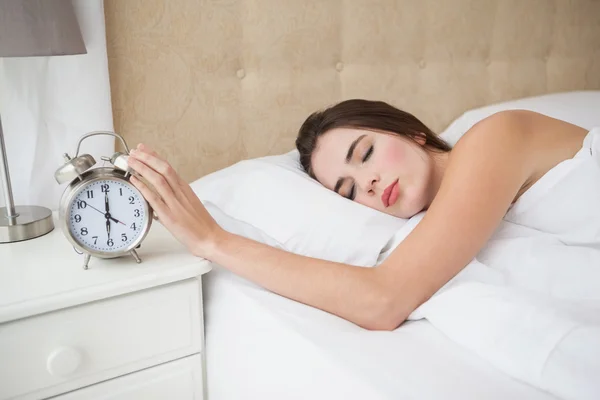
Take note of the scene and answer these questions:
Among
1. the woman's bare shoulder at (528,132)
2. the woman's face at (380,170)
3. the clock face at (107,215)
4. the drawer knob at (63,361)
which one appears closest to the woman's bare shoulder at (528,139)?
the woman's bare shoulder at (528,132)

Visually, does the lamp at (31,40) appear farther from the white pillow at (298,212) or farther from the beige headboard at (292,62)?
the white pillow at (298,212)

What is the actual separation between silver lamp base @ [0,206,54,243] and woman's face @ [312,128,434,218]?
→ 610 mm

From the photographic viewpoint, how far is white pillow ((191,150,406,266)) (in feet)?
3.51

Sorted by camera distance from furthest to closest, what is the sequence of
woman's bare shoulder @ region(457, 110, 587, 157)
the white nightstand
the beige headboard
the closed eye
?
the beige headboard → the closed eye → woman's bare shoulder @ region(457, 110, 587, 157) → the white nightstand

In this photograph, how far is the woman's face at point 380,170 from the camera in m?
1.11

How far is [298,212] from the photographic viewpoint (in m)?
1.14

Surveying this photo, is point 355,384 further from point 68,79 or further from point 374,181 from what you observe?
point 68,79

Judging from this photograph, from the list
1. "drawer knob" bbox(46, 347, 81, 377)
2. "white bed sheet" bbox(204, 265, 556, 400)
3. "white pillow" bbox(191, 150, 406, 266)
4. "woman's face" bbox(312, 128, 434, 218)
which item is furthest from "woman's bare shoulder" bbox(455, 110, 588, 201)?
"drawer knob" bbox(46, 347, 81, 377)

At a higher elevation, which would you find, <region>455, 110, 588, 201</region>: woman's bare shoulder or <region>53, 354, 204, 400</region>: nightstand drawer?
<region>455, 110, 588, 201</region>: woman's bare shoulder

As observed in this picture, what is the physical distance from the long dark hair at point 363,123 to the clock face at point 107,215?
50 cm

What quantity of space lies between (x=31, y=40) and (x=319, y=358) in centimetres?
73

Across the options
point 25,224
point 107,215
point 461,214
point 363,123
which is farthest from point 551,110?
point 25,224

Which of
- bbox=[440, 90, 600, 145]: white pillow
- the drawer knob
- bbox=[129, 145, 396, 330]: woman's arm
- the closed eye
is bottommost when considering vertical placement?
the drawer knob

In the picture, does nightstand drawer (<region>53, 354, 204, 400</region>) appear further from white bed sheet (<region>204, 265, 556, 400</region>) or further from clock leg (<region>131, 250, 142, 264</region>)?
clock leg (<region>131, 250, 142, 264</region>)
